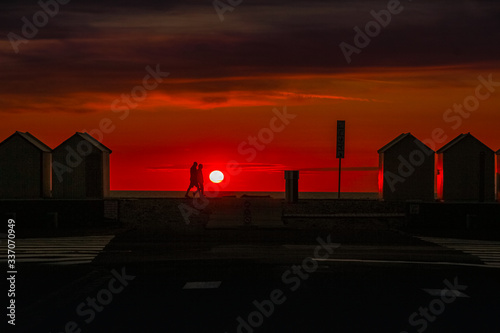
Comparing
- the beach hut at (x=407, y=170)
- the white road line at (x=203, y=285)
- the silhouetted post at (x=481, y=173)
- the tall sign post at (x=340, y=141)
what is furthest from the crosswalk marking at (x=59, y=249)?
the silhouetted post at (x=481, y=173)

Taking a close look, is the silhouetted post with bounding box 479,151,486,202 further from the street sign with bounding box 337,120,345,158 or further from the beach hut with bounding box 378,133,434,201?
the street sign with bounding box 337,120,345,158

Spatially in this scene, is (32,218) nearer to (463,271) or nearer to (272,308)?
(463,271)

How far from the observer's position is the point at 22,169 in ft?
141

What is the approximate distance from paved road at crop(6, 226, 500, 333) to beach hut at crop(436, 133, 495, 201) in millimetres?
23191

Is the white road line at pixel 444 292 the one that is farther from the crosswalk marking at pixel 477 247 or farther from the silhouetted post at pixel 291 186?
the silhouetted post at pixel 291 186

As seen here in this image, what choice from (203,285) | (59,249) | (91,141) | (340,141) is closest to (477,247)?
(59,249)

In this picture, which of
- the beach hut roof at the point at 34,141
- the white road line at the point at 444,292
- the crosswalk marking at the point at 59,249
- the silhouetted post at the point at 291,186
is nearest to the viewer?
the white road line at the point at 444,292

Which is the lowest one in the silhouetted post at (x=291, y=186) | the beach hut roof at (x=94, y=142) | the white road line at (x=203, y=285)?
the white road line at (x=203, y=285)

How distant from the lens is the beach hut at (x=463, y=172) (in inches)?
1745

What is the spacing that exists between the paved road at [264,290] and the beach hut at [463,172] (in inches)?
913

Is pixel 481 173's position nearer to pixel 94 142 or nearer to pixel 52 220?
pixel 94 142

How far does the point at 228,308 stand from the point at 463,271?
6.59 m

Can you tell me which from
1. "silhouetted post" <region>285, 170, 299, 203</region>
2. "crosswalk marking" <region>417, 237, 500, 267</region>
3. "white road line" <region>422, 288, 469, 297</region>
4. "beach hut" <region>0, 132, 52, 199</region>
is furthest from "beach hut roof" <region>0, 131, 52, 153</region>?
"white road line" <region>422, 288, 469, 297</region>

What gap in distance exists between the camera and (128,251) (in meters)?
20.0
